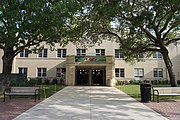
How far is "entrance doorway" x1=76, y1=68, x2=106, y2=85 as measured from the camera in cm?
3838

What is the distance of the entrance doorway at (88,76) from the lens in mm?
38375

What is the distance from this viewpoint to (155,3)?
633 inches

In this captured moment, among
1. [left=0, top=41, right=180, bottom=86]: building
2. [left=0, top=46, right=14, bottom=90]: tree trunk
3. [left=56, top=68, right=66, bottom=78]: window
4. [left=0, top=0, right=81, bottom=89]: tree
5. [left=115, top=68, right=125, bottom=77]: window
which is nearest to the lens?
[left=0, top=0, right=81, bottom=89]: tree

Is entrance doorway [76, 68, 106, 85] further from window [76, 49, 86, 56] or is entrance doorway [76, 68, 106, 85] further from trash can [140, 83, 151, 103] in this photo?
trash can [140, 83, 151, 103]

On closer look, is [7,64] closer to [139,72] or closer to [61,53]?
[61,53]

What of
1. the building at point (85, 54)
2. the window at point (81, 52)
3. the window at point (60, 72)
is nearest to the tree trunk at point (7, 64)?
the building at point (85, 54)

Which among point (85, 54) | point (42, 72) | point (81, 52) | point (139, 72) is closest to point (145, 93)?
point (85, 54)

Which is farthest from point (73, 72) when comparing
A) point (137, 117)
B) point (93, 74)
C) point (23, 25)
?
point (137, 117)

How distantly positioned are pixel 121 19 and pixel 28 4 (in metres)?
8.61

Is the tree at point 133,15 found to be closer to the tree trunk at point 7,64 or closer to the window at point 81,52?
the tree trunk at point 7,64

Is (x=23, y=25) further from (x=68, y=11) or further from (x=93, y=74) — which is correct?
(x=93, y=74)

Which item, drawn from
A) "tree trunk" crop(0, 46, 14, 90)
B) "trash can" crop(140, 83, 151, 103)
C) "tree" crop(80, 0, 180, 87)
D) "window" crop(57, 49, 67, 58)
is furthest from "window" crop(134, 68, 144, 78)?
"trash can" crop(140, 83, 151, 103)

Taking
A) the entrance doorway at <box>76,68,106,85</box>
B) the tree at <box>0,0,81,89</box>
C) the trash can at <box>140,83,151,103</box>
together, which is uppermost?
the tree at <box>0,0,81,89</box>

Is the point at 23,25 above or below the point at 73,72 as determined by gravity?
above
